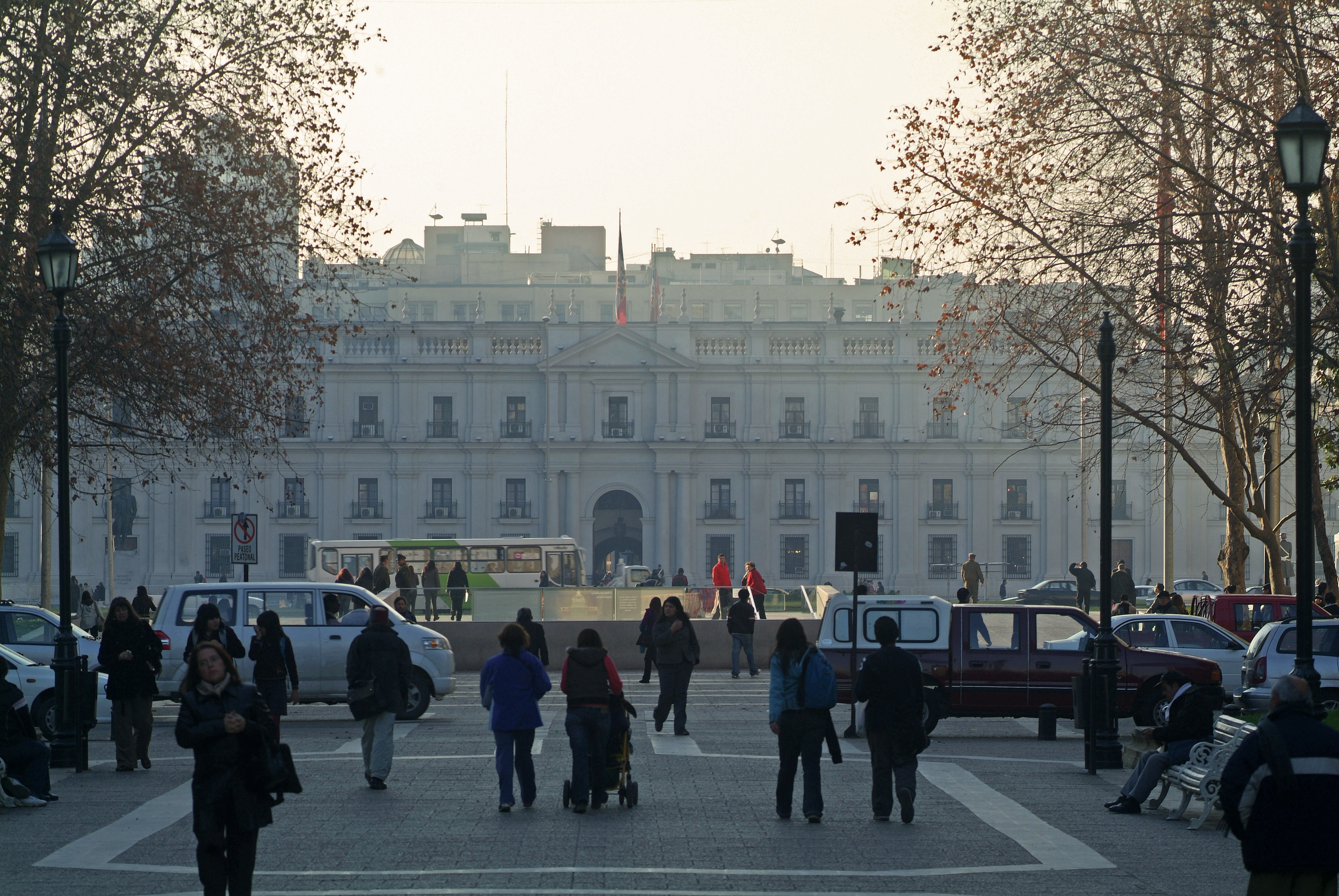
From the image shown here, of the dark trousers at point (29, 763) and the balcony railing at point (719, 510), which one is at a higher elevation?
the balcony railing at point (719, 510)

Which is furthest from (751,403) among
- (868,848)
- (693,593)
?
(868,848)

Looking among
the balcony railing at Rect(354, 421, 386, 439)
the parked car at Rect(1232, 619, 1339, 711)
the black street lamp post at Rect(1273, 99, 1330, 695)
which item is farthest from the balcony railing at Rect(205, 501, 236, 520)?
the black street lamp post at Rect(1273, 99, 1330, 695)

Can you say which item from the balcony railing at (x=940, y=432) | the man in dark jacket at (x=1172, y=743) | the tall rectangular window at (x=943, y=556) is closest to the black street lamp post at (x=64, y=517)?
the man in dark jacket at (x=1172, y=743)

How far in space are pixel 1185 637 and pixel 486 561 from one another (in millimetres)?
40907

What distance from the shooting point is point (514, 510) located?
78.9m

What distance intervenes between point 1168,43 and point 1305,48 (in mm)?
2678

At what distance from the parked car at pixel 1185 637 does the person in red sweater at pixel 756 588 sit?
13.5 metres

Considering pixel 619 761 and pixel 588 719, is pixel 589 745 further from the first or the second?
pixel 619 761

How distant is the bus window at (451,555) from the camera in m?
60.6

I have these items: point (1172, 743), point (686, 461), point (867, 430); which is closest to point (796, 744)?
point (1172, 743)

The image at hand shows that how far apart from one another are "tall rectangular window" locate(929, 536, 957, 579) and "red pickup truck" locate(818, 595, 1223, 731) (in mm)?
58771

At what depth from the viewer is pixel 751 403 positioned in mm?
79438

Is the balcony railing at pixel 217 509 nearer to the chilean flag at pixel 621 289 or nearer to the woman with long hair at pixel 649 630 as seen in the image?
the chilean flag at pixel 621 289

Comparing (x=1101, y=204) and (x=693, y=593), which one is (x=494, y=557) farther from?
(x=1101, y=204)
